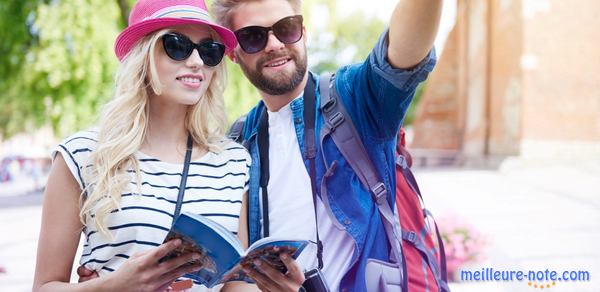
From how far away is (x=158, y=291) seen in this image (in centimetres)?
156

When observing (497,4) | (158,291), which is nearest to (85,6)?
(158,291)

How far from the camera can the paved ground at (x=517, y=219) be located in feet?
16.2

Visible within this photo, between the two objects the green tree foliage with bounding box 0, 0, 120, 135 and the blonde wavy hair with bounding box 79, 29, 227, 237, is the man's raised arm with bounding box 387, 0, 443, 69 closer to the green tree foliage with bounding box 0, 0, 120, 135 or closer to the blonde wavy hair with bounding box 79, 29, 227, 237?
the blonde wavy hair with bounding box 79, 29, 227, 237

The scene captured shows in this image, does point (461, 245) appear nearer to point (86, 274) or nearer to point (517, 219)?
point (517, 219)

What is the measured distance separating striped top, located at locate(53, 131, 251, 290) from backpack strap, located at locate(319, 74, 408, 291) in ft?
1.18

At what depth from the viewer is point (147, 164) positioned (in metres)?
1.81

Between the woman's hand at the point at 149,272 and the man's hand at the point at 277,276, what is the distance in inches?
6.2

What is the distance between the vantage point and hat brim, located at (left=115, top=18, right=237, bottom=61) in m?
1.83

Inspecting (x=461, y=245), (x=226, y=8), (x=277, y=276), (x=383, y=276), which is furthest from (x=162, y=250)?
(x=461, y=245)

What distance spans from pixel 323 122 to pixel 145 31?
70 cm

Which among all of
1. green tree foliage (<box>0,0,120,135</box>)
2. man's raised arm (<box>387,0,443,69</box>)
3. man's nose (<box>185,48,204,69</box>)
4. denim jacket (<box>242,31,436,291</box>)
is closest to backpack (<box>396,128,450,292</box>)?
denim jacket (<box>242,31,436,291</box>)

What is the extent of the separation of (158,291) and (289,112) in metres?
0.88

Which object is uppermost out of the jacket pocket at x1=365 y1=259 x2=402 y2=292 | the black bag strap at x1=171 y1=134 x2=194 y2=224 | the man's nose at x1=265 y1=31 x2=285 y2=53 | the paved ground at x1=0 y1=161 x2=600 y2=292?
the man's nose at x1=265 y1=31 x2=285 y2=53

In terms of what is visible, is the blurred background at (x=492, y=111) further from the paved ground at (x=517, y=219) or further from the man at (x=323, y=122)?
the man at (x=323, y=122)
